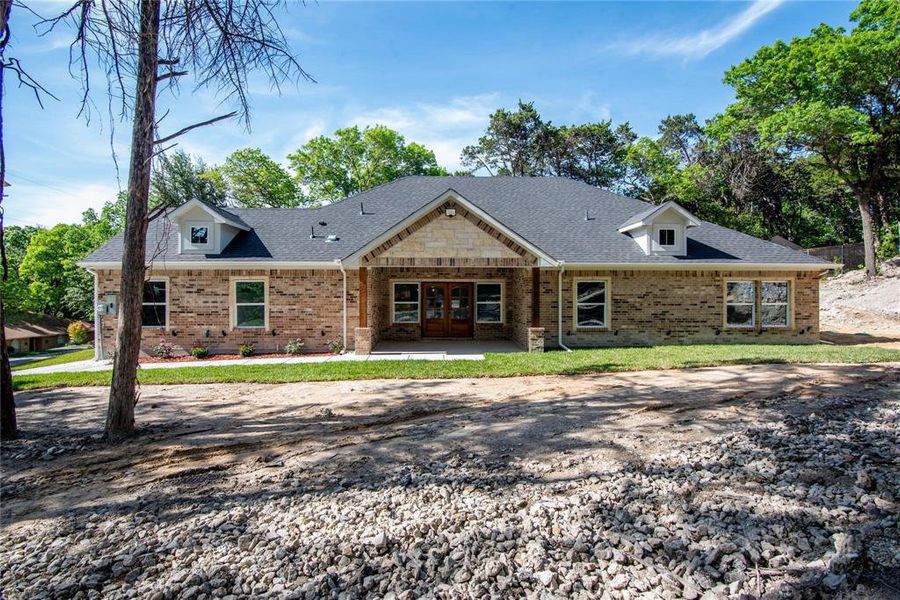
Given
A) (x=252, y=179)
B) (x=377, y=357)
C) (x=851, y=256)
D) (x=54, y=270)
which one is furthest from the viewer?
(x=54, y=270)

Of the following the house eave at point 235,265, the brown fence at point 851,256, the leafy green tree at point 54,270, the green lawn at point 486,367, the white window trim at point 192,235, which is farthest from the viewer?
the leafy green tree at point 54,270

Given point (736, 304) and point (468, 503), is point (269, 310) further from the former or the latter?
point (736, 304)

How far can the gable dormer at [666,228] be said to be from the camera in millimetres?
14406

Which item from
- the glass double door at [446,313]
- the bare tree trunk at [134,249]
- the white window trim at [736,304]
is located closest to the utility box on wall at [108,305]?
the bare tree trunk at [134,249]

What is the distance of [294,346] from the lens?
13453 millimetres

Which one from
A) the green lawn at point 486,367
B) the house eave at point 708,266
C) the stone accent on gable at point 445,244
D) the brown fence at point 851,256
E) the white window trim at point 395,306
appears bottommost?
the green lawn at point 486,367

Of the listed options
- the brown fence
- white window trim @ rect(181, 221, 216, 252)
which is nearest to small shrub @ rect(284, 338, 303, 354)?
white window trim @ rect(181, 221, 216, 252)

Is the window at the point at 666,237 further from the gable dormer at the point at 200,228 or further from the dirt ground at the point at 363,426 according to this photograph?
the gable dormer at the point at 200,228

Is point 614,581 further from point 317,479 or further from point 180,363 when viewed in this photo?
point 180,363

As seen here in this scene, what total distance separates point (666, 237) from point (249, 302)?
13.1 metres

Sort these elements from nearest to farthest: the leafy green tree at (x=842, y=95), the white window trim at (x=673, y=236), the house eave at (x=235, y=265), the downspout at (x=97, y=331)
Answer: the downspout at (x=97, y=331) < the house eave at (x=235, y=265) < the white window trim at (x=673, y=236) < the leafy green tree at (x=842, y=95)

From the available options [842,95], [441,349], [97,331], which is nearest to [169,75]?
[441,349]

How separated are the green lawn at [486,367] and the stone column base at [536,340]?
0.76m

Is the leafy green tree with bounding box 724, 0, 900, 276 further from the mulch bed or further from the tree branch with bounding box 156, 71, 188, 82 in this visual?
the tree branch with bounding box 156, 71, 188, 82
